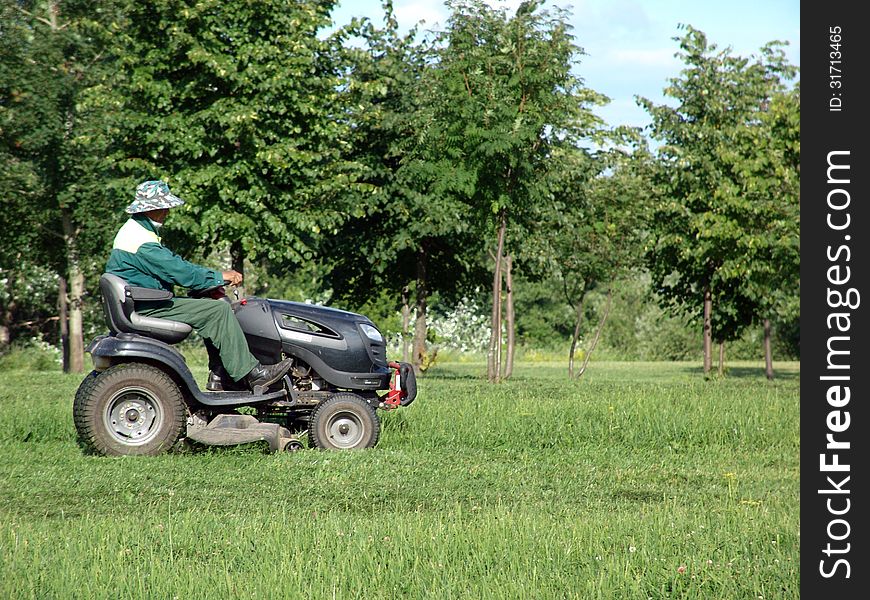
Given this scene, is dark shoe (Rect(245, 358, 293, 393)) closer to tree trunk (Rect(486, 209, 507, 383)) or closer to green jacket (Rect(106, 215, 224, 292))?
green jacket (Rect(106, 215, 224, 292))

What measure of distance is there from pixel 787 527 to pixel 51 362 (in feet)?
86.8

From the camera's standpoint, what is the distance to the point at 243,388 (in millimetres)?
10188

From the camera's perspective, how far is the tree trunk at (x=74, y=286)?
26342mm

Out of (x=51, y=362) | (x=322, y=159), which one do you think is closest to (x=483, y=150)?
(x=322, y=159)

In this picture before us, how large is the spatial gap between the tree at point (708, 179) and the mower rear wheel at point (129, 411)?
16.8 m

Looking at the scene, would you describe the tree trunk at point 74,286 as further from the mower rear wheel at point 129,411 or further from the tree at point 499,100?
the mower rear wheel at point 129,411

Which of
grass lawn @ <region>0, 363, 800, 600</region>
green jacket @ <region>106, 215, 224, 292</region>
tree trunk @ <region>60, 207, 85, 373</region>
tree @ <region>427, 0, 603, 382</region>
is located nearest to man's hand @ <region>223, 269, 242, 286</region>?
green jacket @ <region>106, 215, 224, 292</region>

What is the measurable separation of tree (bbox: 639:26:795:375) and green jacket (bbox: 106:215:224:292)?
54.7 ft

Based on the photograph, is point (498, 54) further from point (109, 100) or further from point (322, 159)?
point (109, 100)

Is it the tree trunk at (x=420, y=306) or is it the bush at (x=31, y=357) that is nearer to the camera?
the tree trunk at (x=420, y=306)

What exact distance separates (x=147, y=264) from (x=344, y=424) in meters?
2.33

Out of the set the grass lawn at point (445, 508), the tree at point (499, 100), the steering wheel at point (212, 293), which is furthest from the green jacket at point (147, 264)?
the tree at point (499, 100)

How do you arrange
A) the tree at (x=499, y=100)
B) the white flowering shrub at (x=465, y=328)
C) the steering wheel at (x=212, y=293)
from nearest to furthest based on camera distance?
the steering wheel at (x=212, y=293) < the tree at (x=499, y=100) < the white flowering shrub at (x=465, y=328)

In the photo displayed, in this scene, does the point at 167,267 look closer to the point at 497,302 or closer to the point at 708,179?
the point at 497,302
